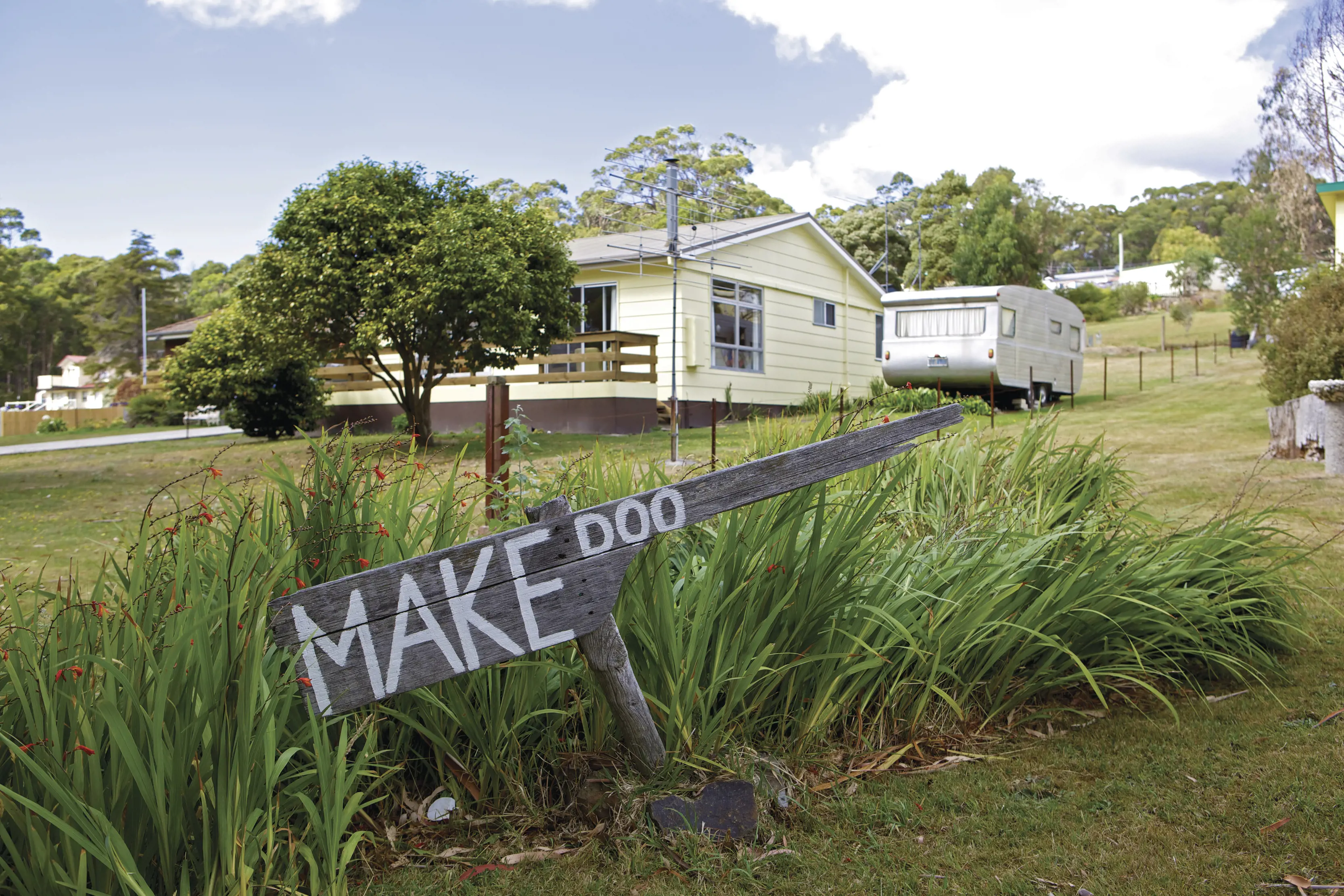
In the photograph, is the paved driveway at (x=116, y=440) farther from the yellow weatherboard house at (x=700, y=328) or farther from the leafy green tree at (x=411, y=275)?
the leafy green tree at (x=411, y=275)

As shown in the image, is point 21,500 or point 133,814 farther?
point 21,500

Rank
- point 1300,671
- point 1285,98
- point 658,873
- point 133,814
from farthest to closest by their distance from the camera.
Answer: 1. point 1285,98
2. point 1300,671
3. point 658,873
4. point 133,814

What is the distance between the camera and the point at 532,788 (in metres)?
3.12

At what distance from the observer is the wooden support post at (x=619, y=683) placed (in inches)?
105

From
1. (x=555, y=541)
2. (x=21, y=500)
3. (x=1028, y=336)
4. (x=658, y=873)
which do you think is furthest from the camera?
(x=1028, y=336)

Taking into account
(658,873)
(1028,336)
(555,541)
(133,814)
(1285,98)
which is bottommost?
(658,873)

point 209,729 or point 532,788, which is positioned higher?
point 209,729

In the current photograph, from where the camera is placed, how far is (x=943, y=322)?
22.3 m

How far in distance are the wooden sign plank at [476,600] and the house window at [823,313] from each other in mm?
23227

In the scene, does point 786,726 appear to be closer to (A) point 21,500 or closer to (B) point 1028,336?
(A) point 21,500

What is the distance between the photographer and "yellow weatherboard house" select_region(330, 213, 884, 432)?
20.3m

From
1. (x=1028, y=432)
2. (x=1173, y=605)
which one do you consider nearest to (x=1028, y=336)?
(x=1028, y=432)

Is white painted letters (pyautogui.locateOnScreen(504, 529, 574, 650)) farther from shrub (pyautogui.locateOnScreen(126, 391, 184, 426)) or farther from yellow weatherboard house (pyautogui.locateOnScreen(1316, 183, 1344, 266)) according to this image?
shrub (pyautogui.locateOnScreen(126, 391, 184, 426))

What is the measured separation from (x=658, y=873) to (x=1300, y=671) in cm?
317
